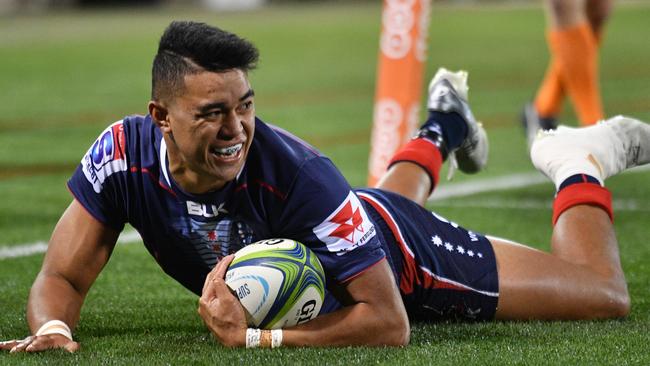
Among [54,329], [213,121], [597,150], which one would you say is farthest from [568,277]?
[54,329]

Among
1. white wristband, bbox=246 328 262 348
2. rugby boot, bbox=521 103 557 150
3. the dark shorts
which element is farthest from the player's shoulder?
rugby boot, bbox=521 103 557 150

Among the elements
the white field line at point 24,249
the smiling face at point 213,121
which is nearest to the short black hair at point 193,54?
the smiling face at point 213,121

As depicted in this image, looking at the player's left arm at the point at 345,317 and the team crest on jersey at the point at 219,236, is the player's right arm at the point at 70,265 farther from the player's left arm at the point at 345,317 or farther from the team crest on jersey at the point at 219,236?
the player's left arm at the point at 345,317

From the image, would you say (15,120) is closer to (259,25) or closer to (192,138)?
(192,138)

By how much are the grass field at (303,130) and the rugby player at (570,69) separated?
1.45 ft

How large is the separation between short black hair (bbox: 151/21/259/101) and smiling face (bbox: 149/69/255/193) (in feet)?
0.08

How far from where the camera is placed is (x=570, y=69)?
28.3ft

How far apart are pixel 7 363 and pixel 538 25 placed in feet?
64.9

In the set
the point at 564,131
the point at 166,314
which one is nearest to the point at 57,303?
the point at 166,314

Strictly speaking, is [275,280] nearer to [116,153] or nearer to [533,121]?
[116,153]

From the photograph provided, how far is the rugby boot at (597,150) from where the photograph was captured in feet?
16.6

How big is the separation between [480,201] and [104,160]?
12.2 ft

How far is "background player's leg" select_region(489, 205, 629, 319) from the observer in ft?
14.7

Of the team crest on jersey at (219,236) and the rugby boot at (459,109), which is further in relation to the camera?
the rugby boot at (459,109)
